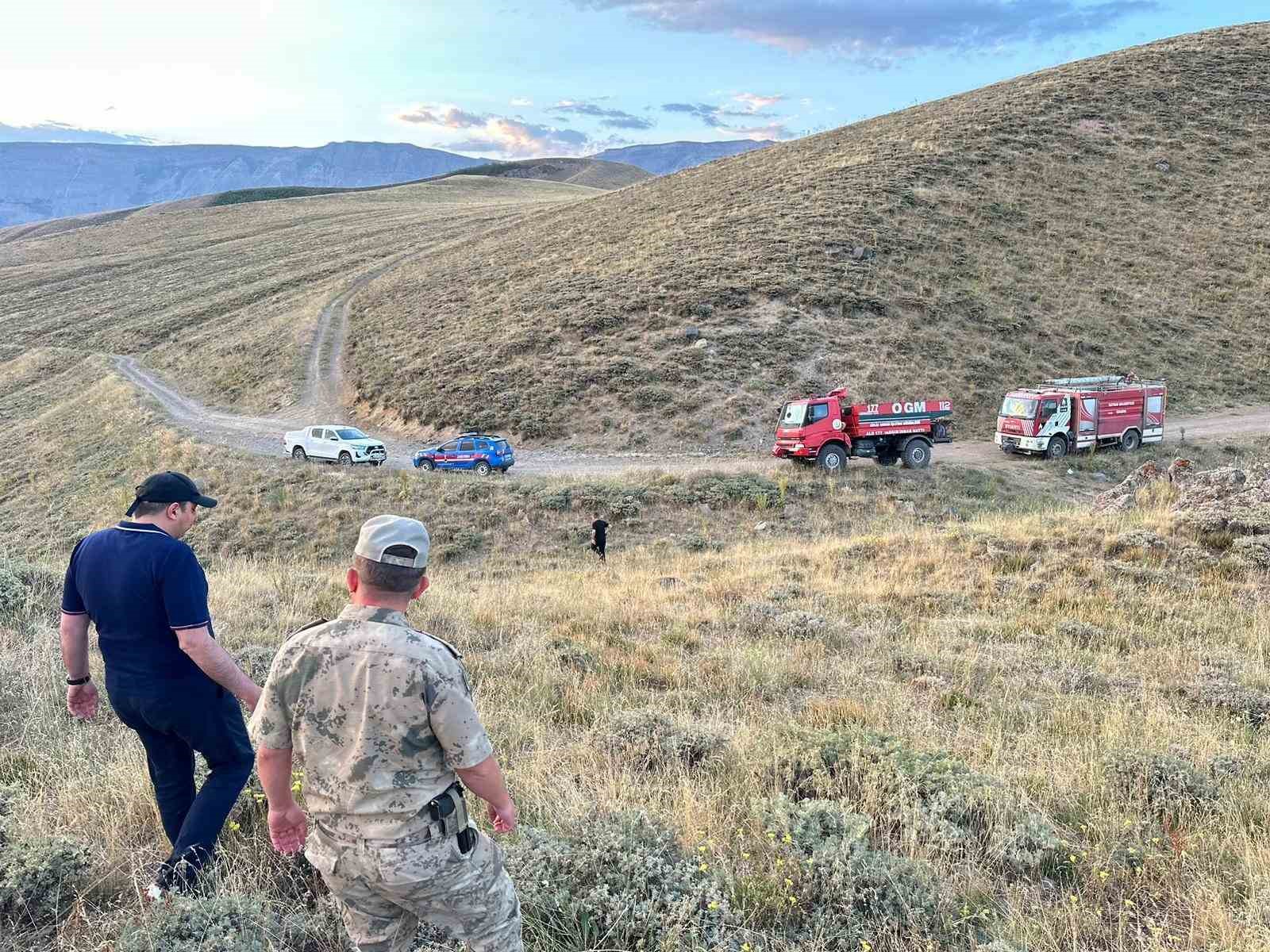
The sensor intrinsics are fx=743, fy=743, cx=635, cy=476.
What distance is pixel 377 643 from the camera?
2.50 metres

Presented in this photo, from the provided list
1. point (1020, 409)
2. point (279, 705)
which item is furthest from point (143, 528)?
point (1020, 409)

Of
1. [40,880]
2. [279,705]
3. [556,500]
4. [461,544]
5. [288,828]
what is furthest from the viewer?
[556,500]

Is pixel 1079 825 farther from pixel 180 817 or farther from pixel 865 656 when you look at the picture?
pixel 180 817

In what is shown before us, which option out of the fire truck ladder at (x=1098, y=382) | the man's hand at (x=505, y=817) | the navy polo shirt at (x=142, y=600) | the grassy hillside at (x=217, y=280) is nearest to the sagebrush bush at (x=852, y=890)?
the man's hand at (x=505, y=817)

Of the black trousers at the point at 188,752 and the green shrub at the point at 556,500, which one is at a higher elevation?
the black trousers at the point at 188,752

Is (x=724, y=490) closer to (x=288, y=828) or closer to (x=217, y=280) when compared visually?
(x=288, y=828)

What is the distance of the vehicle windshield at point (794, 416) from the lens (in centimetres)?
2219

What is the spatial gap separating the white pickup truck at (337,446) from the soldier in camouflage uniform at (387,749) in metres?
24.0

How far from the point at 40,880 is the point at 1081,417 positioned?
2739cm

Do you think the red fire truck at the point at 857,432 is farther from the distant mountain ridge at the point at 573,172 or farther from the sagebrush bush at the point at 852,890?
the distant mountain ridge at the point at 573,172

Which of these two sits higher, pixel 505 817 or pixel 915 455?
pixel 505 817

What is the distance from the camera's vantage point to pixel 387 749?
8.27 feet

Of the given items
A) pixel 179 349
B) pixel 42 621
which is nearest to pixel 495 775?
pixel 42 621

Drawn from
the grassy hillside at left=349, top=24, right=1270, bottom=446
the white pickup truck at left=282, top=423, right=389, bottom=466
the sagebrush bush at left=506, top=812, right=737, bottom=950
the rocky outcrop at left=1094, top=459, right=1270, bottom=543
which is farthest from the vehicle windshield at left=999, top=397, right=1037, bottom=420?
the sagebrush bush at left=506, top=812, right=737, bottom=950
